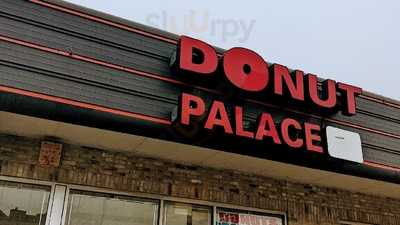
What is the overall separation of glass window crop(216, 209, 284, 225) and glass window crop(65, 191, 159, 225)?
49.8 inches

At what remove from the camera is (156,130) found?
6734 mm

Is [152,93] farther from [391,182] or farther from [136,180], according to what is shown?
[391,182]

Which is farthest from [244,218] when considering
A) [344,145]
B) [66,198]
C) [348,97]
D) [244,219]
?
[66,198]

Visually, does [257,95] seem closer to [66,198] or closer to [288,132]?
[288,132]

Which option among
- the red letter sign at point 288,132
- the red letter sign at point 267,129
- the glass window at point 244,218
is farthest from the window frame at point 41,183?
the red letter sign at point 288,132

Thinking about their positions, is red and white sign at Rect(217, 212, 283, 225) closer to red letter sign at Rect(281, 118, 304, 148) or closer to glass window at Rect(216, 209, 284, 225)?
glass window at Rect(216, 209, 284, 225)

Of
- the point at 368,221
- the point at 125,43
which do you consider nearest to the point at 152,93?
the point at 125,43

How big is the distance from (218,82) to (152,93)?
3.90 ft

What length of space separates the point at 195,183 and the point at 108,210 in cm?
159

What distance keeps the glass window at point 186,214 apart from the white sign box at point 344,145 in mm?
2448

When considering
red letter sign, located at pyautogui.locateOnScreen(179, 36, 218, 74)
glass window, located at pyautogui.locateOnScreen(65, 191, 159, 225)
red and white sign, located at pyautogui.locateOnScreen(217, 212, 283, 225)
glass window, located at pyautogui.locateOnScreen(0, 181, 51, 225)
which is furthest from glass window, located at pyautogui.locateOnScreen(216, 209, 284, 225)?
glass window, located at pyautogui.locateOnScreen(0, 181, 51, 225)

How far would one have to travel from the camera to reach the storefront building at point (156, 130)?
652 centimetres

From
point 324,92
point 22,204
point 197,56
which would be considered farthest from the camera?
point 324,92

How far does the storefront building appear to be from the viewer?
21.4ft
